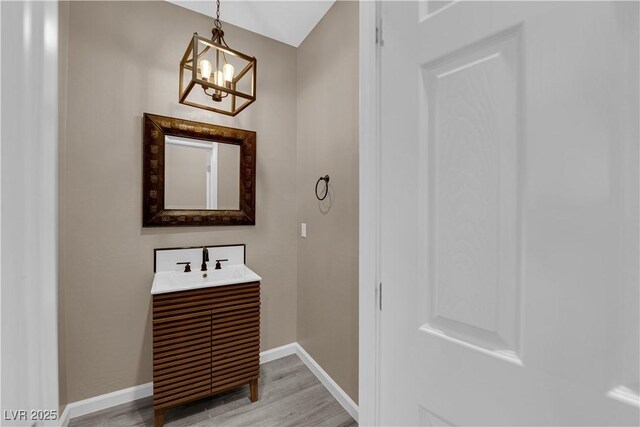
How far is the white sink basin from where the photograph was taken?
156 cm

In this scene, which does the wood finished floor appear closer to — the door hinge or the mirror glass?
the mirror glass

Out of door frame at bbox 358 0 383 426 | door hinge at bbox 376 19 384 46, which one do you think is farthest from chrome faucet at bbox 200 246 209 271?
door hinge at bbox 376 19 384 46

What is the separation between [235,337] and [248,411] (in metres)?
0.48

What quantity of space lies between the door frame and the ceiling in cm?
132

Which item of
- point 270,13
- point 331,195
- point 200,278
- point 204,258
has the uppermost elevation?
point 270,13

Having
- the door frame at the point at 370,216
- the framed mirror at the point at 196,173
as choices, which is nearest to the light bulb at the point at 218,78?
the framed mirror at the point at 196,173

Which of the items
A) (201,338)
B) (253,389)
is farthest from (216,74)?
(253,389)

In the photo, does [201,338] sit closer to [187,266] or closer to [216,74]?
[187,266]

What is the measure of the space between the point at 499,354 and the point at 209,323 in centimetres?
154

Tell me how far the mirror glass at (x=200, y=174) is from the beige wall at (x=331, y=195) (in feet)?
1.95

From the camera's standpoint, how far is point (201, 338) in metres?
1.60

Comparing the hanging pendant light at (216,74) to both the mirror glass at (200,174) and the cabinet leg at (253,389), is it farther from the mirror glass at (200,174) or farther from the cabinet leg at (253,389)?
the cabinet leg at (253,389)

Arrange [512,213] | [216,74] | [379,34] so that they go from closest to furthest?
[512,213] < [379,34] < [216,74]

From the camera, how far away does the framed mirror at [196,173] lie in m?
1.83
